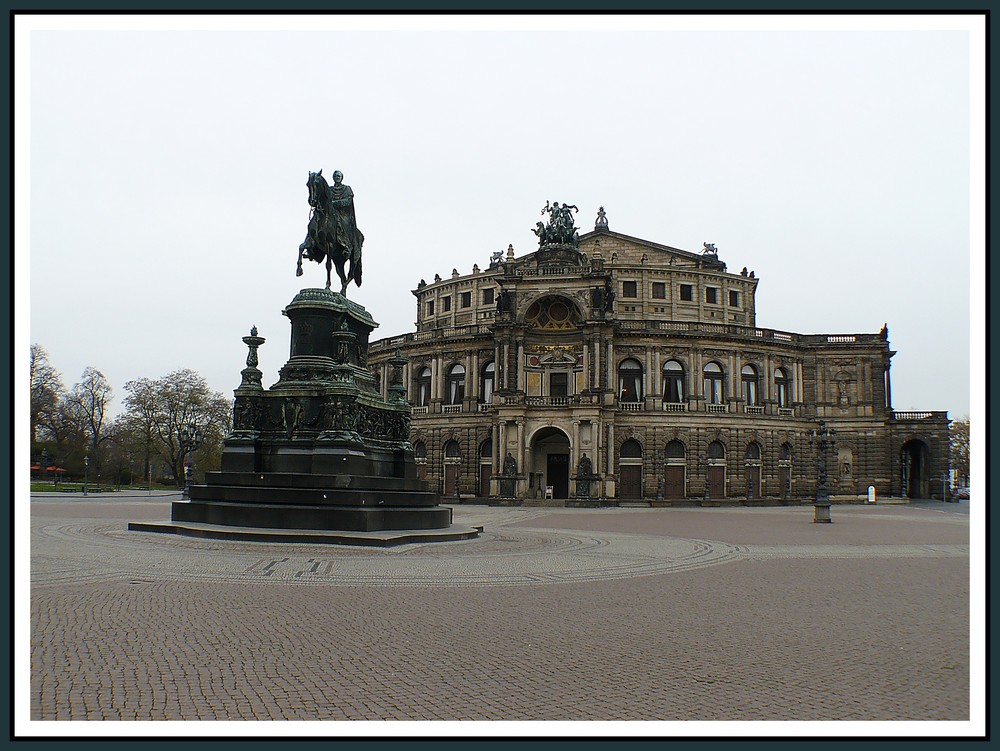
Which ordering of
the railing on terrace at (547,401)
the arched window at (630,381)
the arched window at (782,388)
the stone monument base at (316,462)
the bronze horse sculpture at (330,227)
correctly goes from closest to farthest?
the stone monument base at (316,462), the bronze horse sculpture at (330,227), the railing on terrace at (547,401), the arched window at (630,381), the arched window at (782,388)

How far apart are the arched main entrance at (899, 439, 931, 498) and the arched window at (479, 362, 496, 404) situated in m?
34.3

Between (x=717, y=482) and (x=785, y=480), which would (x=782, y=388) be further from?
(x=717, y=482)

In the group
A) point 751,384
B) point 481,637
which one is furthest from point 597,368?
point 481,637

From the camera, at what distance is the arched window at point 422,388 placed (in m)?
68.8

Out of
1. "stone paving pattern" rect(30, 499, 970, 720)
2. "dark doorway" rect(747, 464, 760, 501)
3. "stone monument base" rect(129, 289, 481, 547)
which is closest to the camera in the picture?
"stone paving pattern" rect(30, 499, 970, 720)

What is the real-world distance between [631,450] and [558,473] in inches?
247

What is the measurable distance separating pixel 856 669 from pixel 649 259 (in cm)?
6672

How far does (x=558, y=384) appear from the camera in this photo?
61.2 metres

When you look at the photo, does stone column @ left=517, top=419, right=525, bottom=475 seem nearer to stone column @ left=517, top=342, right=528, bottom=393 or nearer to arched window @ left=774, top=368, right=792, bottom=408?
stone column @ left=517, top=342, right=528, bottom=393

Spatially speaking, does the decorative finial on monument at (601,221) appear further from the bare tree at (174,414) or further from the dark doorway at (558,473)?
the bare tree at (174,414)

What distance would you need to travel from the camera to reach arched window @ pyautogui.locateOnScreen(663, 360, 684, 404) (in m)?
62.4

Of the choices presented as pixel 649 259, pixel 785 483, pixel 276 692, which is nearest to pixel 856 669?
pixel 276 692

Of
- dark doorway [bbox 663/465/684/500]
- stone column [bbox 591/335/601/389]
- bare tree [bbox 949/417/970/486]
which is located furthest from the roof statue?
bare tree [bbox 949/417/970/486]

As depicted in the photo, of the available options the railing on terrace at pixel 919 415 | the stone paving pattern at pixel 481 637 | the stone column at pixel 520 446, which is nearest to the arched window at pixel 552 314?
the stone column at pixel 520 446
